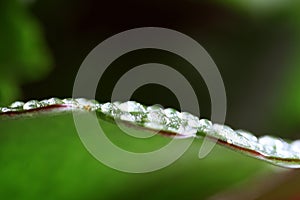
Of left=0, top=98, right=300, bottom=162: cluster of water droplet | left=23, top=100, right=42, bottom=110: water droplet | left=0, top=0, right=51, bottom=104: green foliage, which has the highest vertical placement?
left=0, top=0, right=51, bottom=104: green foliage

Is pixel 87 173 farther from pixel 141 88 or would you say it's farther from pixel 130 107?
pixel 141 88

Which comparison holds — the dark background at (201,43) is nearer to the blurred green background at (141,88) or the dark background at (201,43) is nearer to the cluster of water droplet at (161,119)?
the blurred green background at (141,88)

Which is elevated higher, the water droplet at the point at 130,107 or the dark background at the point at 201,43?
the dark background at the point at 201,43

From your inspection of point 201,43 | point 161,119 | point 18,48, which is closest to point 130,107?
point 161,119

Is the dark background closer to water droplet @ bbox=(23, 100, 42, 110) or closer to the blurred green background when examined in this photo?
the blurred green background

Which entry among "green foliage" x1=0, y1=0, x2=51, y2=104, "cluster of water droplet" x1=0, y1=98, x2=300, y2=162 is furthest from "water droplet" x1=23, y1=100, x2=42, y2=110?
"green foliage" x1=0, y1=0, x2=51, y2=104

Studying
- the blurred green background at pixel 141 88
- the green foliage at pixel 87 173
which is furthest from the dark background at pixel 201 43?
the green foliage at pixel 87 173

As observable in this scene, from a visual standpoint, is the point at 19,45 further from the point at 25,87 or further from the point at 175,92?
the point at 175,92

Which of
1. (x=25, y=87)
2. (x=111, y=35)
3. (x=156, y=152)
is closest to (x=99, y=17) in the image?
(x=111, y=35)
